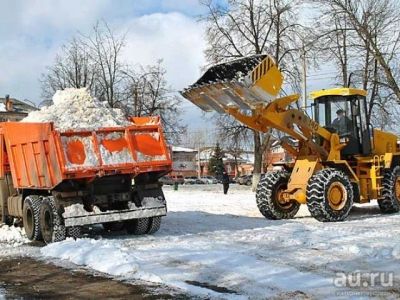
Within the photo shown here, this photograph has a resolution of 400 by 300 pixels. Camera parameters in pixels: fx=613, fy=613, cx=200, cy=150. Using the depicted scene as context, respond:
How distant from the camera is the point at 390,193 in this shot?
15602 millimetres

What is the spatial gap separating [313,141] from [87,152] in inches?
238

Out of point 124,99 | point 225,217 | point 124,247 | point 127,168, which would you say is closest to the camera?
point 124,247

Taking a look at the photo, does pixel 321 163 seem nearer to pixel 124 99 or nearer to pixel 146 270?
pixel 146 270

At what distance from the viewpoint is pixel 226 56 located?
3534cm

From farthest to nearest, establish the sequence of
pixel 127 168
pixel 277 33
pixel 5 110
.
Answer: pixel 5 110, pixel 277 33, pixel 127 168

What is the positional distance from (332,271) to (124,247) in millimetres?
3932

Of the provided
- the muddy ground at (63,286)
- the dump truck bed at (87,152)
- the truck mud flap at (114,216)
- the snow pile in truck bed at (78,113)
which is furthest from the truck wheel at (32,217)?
the muddy ground at (63,286)

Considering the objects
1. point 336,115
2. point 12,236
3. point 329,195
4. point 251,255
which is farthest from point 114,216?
point 336,115

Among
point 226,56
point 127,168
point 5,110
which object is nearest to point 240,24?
point 226,56

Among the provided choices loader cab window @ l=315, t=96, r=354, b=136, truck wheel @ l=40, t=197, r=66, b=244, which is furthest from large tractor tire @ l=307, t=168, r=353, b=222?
truck wheel @ l=40, t=197, r=66, b=244

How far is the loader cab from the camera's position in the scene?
15.6m

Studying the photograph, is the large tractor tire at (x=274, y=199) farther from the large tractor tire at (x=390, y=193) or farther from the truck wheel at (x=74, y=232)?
the truck wheel at (x=74, y=232)

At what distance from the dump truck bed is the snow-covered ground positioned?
4.34ft

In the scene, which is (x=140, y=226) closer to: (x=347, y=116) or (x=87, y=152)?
(x=87, y=152)
